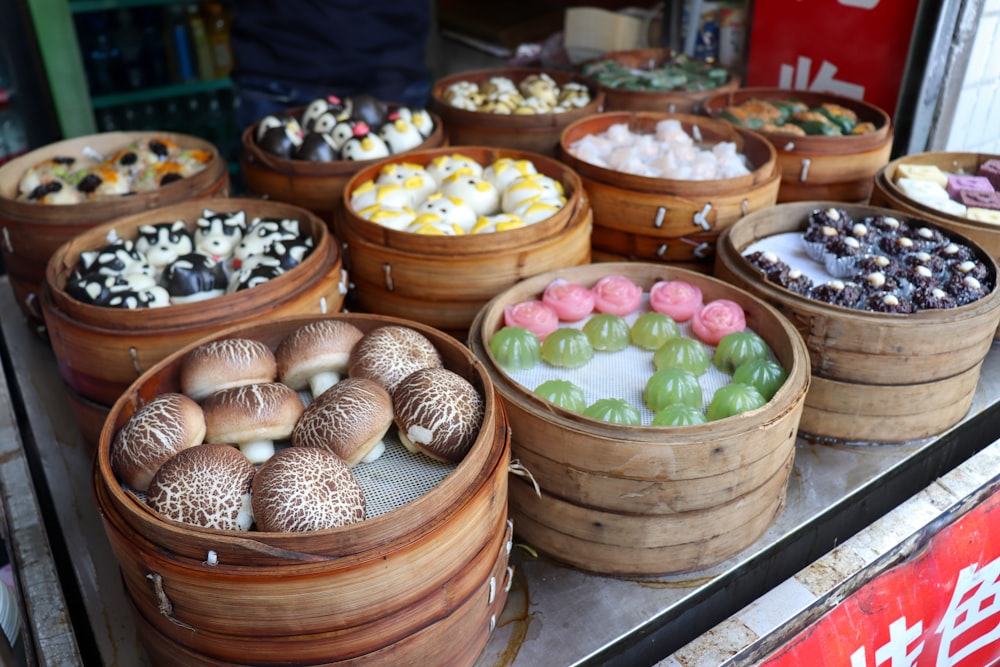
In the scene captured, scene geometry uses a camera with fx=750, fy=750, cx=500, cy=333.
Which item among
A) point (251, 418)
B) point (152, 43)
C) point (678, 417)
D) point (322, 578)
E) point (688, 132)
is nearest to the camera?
point (322, 578)

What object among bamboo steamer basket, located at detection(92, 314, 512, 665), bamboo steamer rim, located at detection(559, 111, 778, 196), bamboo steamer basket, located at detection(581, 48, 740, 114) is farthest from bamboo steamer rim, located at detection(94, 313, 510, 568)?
bamboo steamer basket, located at detection(581, 48, 740, 114)

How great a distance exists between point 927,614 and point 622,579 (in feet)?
3.02

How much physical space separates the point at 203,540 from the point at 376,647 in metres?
0.40

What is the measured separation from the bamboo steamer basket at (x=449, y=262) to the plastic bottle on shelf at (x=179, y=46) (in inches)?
165

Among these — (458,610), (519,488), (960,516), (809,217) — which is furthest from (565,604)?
(809,217)

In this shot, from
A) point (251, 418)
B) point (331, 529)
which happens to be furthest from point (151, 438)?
point (331, 529)

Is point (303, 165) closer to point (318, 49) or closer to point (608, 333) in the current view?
point (608, 333)

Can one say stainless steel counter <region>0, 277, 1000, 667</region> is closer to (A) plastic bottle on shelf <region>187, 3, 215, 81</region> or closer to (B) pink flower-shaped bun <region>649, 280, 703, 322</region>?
(B) pink flower-shaped bun <region>649, 280, 703, 322</region>

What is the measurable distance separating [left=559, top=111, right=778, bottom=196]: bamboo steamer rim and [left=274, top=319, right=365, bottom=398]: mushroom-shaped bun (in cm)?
129

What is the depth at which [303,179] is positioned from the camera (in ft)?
9.73

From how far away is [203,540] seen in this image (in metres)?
1.33

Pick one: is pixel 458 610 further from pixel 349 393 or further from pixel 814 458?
pixel 814 458

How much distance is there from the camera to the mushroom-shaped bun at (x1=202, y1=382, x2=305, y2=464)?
170 cm

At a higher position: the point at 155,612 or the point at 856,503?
the point at 155,612
